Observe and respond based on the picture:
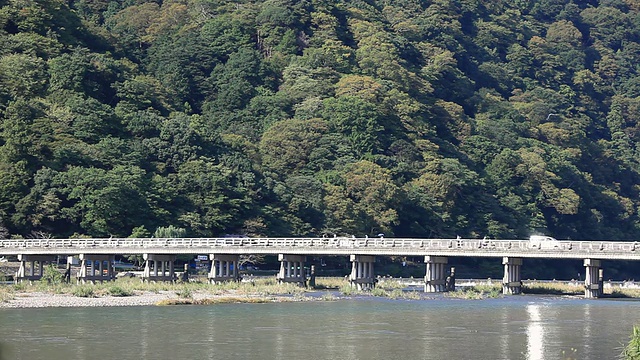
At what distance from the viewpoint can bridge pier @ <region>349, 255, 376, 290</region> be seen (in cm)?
8600

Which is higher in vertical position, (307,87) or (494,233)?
(307,87)

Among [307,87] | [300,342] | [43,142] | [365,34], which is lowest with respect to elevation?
[300,342]

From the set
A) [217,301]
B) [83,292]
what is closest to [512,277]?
[217,301]

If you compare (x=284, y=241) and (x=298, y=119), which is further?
(x=298, y=119)

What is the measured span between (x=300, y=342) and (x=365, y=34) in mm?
115157

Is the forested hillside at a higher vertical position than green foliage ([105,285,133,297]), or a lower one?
higher

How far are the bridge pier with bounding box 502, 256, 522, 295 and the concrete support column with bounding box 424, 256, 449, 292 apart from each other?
409cm

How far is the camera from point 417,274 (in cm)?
11575

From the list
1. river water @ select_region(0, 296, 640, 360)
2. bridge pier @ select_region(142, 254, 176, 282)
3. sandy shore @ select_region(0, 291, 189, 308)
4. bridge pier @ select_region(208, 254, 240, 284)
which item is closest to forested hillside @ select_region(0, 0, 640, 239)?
bridge pier @ select_region(142, 254, 176, 282)

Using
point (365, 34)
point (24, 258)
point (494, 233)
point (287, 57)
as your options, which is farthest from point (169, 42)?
point (24, 258)

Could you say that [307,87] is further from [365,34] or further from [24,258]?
[24,258]

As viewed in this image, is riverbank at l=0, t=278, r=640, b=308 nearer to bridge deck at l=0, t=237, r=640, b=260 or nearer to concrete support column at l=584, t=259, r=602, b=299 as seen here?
bridge deck at l=0, t=237, r=640, b=260

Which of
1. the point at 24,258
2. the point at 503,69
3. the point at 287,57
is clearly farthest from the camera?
the point at 503,69

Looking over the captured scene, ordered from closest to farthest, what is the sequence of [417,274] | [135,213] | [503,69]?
[135,213] → [417,274] → [503,69]
